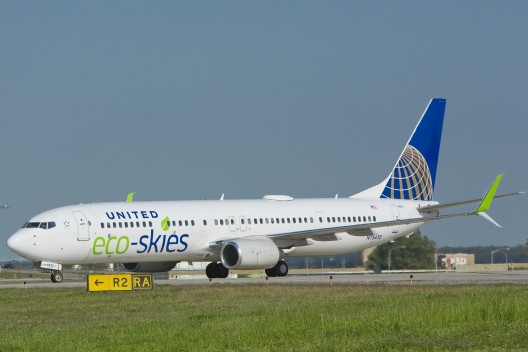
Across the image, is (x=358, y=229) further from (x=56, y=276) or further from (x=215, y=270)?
(x=56, y=276)

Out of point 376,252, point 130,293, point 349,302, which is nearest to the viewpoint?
point 349,302

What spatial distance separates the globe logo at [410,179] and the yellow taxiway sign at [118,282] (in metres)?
21.9

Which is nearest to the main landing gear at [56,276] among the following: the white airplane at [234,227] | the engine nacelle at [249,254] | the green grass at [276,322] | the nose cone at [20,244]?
the white airplane at [234,227]

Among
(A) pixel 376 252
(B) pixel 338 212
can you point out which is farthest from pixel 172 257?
(A) pixel 376 252

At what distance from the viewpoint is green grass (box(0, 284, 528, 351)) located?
74.1 feet

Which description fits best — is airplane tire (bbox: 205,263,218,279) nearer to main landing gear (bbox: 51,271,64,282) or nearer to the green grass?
main landing gear (bbox: 51,271,64,282)

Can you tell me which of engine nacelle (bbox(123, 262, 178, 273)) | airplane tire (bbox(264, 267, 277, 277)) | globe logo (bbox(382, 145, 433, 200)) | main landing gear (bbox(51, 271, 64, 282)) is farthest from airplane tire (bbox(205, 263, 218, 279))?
globe logo (bbox(382, 145, 433, 200))

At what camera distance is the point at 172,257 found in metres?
55.6

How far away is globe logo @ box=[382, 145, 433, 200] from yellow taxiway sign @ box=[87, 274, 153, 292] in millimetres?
21904

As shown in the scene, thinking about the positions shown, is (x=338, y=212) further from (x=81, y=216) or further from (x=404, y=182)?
(x=81, y=216)

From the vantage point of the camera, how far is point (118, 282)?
4516cm

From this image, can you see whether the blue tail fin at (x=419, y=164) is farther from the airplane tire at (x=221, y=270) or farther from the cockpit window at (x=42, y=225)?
the cockpit window at (x=42, y=225)

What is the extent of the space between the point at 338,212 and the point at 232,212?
6161mm

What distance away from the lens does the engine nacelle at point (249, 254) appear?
53219mm
